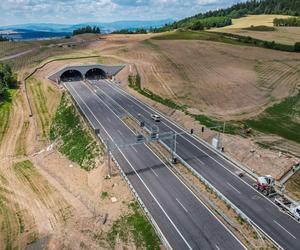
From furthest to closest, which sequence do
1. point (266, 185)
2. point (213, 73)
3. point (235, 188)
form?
point (213, 73) < point (235, 188) < point (266, 185)

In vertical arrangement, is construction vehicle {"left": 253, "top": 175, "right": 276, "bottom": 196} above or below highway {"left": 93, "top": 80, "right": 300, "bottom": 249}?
above

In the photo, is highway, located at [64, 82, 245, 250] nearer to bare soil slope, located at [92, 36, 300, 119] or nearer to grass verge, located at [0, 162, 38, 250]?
grass verge, located at [0, 162, 38, 250]

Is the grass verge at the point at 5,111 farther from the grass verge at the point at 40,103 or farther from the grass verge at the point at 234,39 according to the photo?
the grass verge at the point at 234,39

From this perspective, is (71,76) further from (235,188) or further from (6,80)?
(235,188)

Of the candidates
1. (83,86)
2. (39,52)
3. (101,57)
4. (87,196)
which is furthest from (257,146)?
(39,52)

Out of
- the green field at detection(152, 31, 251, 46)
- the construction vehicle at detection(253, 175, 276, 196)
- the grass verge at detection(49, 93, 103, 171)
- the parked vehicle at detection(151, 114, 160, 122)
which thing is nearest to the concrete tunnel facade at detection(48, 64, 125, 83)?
the grass verge at detection(49, 93, 103, 171)

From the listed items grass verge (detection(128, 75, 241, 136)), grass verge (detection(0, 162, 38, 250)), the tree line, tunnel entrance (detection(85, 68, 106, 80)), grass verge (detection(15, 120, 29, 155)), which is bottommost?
grass verge (detection(15, 120, 29, 155))

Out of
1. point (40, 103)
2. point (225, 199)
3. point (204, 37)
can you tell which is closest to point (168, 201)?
point (225, 199)
